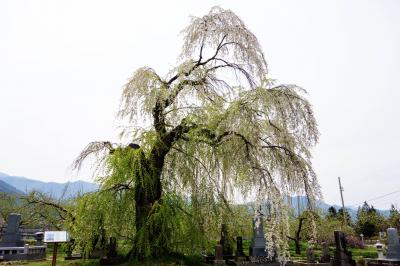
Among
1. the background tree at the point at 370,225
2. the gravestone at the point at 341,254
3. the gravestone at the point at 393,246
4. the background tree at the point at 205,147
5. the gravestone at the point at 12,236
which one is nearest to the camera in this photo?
the background tree at the point at 205,147

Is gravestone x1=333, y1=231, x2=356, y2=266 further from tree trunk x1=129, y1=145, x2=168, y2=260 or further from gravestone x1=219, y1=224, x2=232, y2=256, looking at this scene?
tree trunk x1=129, y1=145, x2=168, y2=260

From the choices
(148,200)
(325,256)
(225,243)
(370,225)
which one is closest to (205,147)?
(148,200)

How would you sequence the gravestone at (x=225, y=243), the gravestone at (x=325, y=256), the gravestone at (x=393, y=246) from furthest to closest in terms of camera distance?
1. the gravestone at (x=325, y=256)
2. the gravestone at (x=393, y=246)
3. the gravestone at (x=225, y=243)

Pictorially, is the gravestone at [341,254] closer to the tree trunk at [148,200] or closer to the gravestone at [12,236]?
the tree trunk at [148,200]

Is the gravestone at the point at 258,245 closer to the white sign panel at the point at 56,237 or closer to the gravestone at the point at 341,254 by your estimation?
the gravestone at the point at 341,254

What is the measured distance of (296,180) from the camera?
8.35 m

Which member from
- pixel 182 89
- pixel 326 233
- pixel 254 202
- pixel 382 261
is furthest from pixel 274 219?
pixel 326 233

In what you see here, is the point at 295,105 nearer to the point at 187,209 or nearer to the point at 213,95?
the point at 213,95

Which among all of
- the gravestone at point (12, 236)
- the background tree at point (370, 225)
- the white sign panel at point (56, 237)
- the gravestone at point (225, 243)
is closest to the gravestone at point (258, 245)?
the gravestone at point (225, 243)

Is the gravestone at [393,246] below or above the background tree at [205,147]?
below

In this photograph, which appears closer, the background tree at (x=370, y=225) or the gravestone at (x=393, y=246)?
the gravestone at (x=393, y=246)

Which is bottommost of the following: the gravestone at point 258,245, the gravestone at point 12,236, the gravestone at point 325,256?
the gravestone at point 325,256

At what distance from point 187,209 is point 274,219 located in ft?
10.9

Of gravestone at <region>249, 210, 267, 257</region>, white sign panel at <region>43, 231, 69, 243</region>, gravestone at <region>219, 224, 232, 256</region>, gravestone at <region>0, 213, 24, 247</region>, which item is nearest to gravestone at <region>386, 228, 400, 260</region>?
gravestone at <region>249, 210, 267, 257</region>
